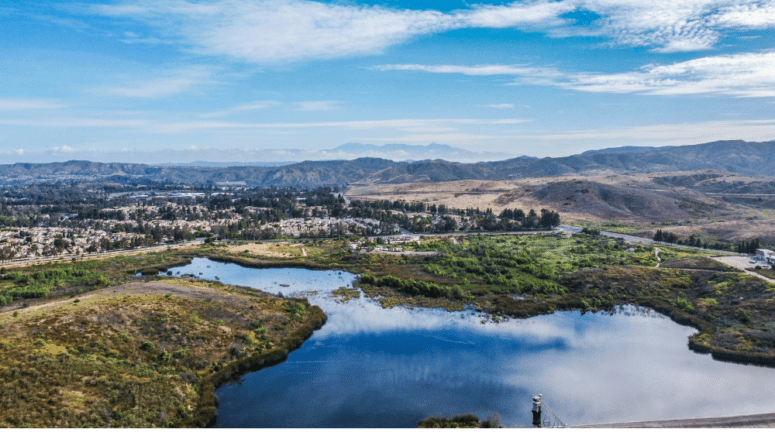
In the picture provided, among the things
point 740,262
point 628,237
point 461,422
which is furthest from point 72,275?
point 628,237

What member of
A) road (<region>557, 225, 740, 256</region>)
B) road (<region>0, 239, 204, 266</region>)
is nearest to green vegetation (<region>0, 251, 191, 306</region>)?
road (<region>0, 239, 204, 266</region>)

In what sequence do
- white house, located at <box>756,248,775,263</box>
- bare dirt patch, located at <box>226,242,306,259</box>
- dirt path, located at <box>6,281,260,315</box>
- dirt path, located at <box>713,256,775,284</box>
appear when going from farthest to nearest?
1. bare dirt patch, located at <box>226,242,306,259</box>
2. white house, located at <box>756,248,775,263</box>
3. dirt path, located at <box>713,256,775,284</box>
4. dirt path, located at <box>6,281,260,315</box>

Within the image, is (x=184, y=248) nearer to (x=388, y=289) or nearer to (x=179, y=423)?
(x=388, y=289)

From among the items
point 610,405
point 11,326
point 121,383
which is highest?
point 11,326

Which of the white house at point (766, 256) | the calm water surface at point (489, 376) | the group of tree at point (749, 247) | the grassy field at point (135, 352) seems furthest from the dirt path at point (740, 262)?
the grassy field at point (135, 352)

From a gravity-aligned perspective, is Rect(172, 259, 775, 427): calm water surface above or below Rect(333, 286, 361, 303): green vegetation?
below

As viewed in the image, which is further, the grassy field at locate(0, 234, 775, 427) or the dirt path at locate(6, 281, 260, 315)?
the dirt path at locate(6, 281, 260, 315)

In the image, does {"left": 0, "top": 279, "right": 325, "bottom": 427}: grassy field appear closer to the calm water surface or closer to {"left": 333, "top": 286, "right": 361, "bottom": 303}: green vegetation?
the calm water surface

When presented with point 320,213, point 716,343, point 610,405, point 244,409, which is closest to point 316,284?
point 244,409
